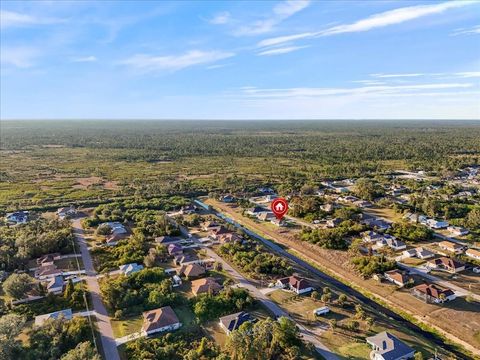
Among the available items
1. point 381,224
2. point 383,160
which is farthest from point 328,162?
point 381,224

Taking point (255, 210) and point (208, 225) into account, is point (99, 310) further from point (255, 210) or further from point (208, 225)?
point (255, 210)

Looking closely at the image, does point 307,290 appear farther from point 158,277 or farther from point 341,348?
point 158,277

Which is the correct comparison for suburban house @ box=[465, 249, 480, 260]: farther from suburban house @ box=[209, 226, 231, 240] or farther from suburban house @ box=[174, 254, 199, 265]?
suburban house @ box=[174, 254, 199, 265]

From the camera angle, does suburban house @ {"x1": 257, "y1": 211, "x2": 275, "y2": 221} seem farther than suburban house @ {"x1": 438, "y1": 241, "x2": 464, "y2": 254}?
Yes

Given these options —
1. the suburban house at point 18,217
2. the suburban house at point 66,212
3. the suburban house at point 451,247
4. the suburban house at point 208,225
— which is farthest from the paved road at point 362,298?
the suburban house at point 18,217

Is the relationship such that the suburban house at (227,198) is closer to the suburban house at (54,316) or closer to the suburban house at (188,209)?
the suburban house at (188,209)

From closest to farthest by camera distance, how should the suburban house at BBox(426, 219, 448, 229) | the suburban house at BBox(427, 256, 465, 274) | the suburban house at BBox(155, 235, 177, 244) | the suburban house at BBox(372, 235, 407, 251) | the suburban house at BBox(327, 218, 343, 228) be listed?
the suburban house at BBox(427, 256, 465, 274)
the suburban house at BBox(372, 235, 407, 251)
the suburban house at BBox(155, 235, 177, 244)
the suburban house at BBox(426, 219, 448, 229)
the suburban house at BBox(327, 218, 343, 228)

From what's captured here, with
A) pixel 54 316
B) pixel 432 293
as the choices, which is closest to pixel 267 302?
pixel 432 293

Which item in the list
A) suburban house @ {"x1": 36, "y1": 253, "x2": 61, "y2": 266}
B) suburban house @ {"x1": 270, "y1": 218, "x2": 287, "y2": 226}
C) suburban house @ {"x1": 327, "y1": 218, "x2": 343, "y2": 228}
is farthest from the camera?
suburban house @ {"x1": 270, "y1": 218, "x2": 287, "y2": 226}

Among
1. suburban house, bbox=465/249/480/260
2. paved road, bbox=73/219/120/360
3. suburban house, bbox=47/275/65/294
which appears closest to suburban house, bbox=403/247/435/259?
suburban house, bbox=465/249/480/260
